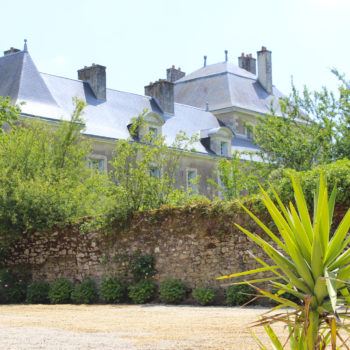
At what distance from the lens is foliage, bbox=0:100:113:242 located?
1758 centimetres

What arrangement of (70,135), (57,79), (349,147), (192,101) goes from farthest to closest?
(192,101)
(57,79)
(349,147)
(70,135)

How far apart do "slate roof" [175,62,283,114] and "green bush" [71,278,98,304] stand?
26.3 metres

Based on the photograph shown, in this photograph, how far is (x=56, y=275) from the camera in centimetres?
1773

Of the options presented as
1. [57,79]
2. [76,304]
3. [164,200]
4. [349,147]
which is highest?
[57,79]

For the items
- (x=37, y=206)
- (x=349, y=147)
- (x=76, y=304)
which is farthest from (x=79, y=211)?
(x=349, y=147)

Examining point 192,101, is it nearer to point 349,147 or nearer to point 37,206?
point 349,147

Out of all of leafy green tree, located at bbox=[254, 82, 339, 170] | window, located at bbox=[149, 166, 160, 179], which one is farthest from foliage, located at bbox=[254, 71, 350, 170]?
window, located at bbox=[149, 166, 160, 179]

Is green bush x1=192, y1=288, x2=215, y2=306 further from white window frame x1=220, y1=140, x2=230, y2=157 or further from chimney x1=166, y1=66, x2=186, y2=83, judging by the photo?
chimney x1=166, y1=66, x2=186, y2=83

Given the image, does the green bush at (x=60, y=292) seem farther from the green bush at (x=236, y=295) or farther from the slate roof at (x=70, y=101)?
the slate roof at (x=70, y=101)

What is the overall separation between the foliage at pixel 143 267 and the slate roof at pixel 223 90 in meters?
26.5

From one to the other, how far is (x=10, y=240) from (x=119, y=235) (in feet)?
10.0

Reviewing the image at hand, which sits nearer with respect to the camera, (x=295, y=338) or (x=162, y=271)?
(x=295, y=338)

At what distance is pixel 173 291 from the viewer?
1517 centimetres

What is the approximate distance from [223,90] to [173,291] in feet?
96.8
